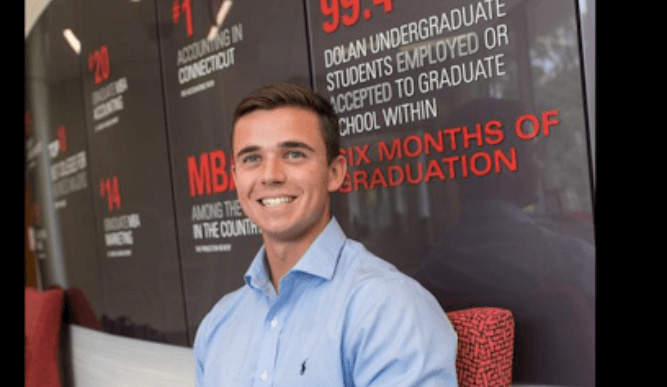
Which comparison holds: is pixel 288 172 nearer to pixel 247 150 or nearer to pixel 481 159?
pixel 247 150

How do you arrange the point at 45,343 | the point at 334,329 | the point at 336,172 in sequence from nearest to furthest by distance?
the point at 334,329 → the point at 336,172 → the point at 45,343

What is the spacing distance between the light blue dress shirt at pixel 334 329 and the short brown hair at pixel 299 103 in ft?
0.57

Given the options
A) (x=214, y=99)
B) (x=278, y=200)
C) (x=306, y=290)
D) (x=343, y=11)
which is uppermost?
(x=343, y=11)

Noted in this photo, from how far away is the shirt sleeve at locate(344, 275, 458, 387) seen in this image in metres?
1.35

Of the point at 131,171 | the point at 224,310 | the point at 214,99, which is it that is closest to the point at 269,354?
the point at 224,310

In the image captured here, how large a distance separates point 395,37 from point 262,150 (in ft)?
1.45

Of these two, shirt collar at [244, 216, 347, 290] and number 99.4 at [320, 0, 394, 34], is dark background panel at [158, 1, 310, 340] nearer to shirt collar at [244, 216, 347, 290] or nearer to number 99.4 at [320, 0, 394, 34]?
number 99.4 at [320, 0, 394, 34]

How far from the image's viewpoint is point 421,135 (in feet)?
5.97

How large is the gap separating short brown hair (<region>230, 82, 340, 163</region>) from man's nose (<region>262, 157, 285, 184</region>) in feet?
0.34

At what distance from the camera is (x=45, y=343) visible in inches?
154

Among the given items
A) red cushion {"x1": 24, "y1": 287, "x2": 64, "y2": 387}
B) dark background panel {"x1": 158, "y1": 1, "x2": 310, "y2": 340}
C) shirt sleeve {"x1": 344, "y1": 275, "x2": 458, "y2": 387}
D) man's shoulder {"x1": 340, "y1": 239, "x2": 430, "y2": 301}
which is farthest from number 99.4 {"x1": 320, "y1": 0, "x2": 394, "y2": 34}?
red cushion {"x1": 24, "y1": 287, "x2": 64, "y2": 387}

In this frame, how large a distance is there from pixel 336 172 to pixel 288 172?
113 mm

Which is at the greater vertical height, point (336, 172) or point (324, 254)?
point (336, 172)

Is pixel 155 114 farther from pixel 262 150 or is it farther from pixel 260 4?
pixel 262 150
